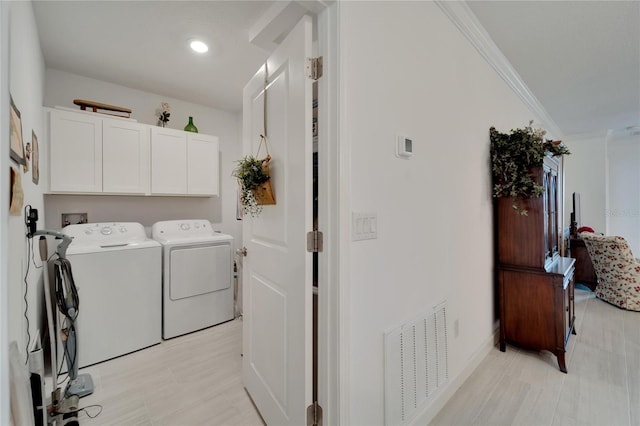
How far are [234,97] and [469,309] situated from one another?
331 cm

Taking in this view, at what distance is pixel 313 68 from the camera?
1.28m

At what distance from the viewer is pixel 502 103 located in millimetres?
2781

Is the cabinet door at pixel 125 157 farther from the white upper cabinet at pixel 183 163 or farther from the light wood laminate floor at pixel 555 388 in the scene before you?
the light wood laminate floor at pixel 555 388

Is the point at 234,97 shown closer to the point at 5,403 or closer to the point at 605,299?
the point at 5,403

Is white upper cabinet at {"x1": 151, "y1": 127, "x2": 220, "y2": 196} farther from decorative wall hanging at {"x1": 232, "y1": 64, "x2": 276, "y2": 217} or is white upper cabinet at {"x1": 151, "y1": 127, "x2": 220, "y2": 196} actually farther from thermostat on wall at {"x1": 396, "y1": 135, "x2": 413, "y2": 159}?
thermostat on wall at {"x1": 396, "y1": 135, "x2": 413, "y2": 159}

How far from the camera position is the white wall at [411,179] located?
1.26m

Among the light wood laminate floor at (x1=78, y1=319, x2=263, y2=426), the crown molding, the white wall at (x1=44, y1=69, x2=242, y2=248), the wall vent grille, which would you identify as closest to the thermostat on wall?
the wall vent grille

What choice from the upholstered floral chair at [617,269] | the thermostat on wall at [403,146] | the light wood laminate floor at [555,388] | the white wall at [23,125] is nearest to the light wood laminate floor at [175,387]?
the white wall at [23,125]

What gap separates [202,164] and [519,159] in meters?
3.23

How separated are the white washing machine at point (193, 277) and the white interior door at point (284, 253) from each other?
4.26 ft

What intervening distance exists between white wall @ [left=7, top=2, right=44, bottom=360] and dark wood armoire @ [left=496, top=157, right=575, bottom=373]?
122 inches

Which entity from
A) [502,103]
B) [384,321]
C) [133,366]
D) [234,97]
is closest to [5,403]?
[384,321]

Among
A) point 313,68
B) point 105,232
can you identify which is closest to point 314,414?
point 313,68

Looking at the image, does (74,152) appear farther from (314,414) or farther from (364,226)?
(314,414)
